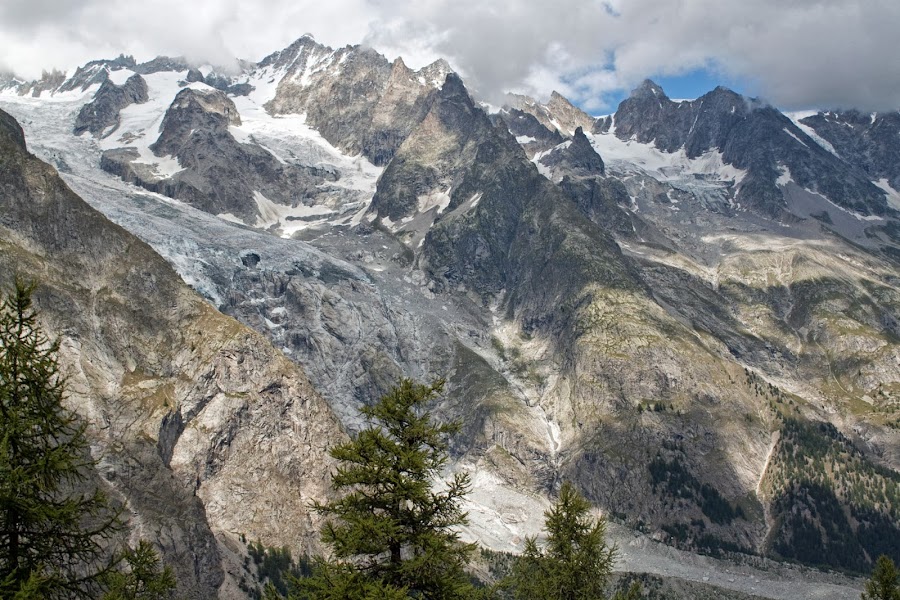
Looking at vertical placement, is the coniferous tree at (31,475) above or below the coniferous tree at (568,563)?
above

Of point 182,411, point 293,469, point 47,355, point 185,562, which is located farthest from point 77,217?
point 47,355

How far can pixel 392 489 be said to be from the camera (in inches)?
869

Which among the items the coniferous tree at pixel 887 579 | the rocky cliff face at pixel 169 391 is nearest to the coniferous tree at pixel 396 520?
the coniferous tree at pixel 887 579

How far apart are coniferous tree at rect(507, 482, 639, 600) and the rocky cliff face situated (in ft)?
372

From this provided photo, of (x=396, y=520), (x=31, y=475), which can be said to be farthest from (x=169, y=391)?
(x=31, y=475)

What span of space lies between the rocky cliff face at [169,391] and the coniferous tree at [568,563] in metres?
113

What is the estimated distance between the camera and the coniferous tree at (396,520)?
70.5ft

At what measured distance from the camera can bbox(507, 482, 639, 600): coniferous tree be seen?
30.7 meters

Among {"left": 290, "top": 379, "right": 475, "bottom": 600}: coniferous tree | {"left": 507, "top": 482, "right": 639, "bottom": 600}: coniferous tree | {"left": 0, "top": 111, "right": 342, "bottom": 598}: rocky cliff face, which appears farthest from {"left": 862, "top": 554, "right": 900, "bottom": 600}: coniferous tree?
{"left": 0, "top": 111, "right": 342, "bottom": 598}: rocky cliff face

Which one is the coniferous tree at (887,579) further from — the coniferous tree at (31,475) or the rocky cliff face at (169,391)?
the rocky cliff face at (169,391)

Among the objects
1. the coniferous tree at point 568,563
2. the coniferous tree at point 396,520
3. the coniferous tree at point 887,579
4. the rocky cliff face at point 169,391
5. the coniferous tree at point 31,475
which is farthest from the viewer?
the rocky cliff face at point 169,391

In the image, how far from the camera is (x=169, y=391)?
164m

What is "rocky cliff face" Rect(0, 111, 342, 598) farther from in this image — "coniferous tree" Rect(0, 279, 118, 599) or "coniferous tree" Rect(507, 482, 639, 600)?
"coniferous tree" Rect(0, 279, 118, 599)

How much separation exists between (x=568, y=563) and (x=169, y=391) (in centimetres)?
15302
